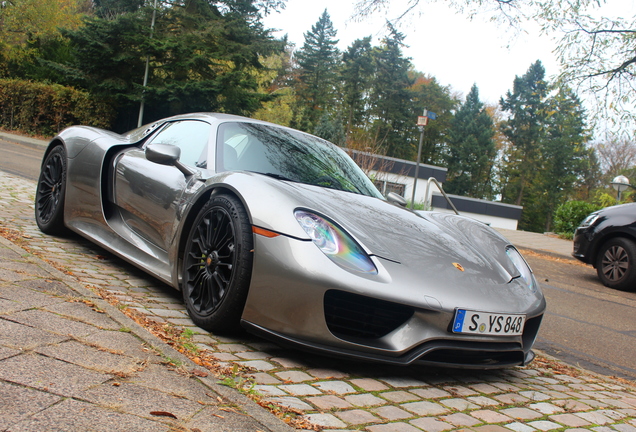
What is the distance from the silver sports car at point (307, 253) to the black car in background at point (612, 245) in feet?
15.4

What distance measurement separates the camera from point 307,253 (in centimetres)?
248

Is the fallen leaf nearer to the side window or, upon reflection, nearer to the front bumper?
the front bumper

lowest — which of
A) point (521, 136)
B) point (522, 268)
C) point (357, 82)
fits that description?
point (522, 268)

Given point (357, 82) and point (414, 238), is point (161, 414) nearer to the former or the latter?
point (414, 238)

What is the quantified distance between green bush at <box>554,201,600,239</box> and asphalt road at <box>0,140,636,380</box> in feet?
27.9

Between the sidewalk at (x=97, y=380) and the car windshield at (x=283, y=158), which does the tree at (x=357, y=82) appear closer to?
the car windshield at (x=283, y=158)

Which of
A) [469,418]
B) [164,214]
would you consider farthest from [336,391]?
[164,214]

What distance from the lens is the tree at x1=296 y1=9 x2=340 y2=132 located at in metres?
55.4

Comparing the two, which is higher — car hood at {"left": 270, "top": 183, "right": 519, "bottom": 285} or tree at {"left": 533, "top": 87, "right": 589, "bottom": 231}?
tree at {"left": 533, "top": 87, "right": 589, "bottom": 231}

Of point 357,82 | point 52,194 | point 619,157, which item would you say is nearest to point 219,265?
point 52,194

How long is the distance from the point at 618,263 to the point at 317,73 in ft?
166

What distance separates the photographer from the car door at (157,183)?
338 centimetres

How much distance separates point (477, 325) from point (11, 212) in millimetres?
4908

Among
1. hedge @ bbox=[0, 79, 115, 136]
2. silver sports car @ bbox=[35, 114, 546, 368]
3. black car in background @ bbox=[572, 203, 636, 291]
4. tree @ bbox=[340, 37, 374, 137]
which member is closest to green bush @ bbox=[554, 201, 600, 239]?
black car in background @ bbox=[572, 203, 636, 291]
